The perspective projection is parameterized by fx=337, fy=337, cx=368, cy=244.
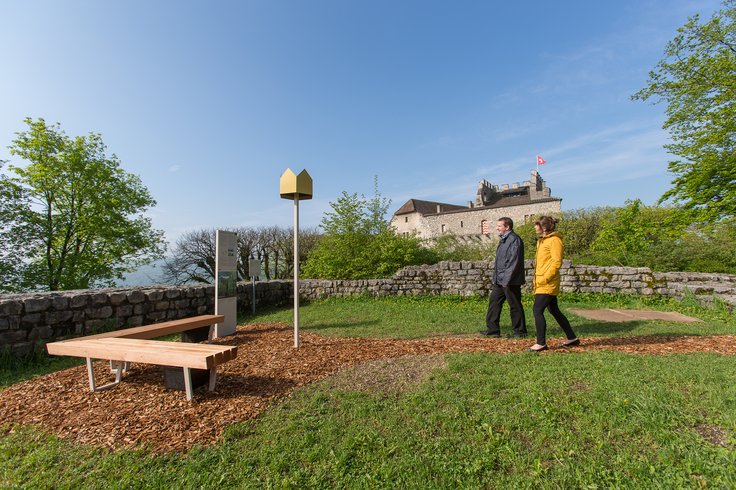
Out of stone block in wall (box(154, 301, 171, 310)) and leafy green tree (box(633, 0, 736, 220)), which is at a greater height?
leafy green tree (box(633, 0, 736, 220))

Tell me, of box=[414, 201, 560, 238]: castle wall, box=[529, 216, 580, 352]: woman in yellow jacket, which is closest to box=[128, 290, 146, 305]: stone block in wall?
box=[529, 216, 580, 352]: woman in yellow jacket

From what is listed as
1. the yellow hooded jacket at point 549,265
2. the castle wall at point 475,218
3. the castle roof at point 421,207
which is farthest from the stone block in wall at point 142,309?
the castle roof at point 421,207

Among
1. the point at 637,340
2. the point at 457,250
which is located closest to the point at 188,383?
the point at 637,340

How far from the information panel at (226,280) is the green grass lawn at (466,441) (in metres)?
3.68

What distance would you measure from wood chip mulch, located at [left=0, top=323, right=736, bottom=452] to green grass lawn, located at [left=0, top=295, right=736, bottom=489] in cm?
19

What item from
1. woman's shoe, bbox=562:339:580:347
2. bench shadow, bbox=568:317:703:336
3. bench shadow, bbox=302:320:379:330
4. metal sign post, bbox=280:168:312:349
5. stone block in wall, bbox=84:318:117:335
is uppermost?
metal sign post, bbox=280:168:312:349

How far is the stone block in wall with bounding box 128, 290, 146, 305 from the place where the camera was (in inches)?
261

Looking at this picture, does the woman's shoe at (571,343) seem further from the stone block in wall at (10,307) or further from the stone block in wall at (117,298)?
the stone block in wall at (10,307)

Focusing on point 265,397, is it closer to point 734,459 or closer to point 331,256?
point 734,459

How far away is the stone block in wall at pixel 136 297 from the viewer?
6635 mm

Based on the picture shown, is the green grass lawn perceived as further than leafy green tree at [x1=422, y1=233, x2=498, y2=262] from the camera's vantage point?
No

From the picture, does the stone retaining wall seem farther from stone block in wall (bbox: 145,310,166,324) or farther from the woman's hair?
the woman's hair

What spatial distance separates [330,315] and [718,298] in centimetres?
829

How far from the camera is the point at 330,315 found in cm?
816
